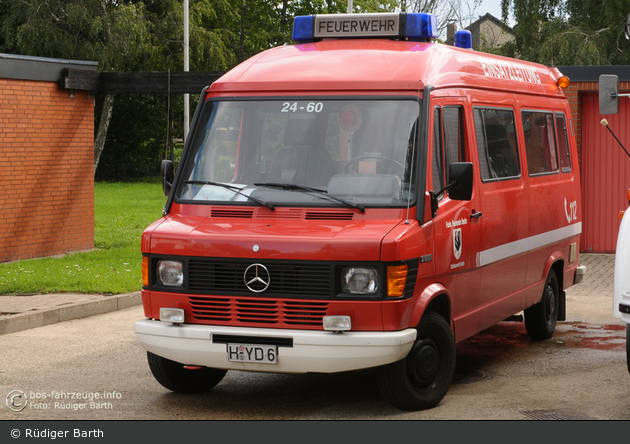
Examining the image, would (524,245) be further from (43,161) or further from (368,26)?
(43,161)

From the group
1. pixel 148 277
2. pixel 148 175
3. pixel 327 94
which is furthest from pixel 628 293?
pixel 148 175

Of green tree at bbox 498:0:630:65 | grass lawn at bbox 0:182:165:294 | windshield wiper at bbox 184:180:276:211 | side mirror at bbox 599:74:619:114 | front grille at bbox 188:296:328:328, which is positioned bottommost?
grass lawn at bbox 0:182:165:294

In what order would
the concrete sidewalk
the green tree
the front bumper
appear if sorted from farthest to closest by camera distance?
the green tree, the concrete sidewalk, the front bumper

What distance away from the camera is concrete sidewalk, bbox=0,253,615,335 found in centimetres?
987

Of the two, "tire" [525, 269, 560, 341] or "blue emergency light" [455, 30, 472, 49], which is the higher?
"blue emergency light" [455, 30, 472, 49]

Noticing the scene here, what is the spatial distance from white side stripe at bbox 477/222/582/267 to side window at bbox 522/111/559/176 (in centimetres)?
63

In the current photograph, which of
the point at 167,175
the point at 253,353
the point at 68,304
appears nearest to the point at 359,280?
the point at 253,353

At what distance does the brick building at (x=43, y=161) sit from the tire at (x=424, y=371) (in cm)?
943

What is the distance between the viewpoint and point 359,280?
6086 millimetres

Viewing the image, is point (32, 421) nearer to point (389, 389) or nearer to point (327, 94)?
point (389, 389)

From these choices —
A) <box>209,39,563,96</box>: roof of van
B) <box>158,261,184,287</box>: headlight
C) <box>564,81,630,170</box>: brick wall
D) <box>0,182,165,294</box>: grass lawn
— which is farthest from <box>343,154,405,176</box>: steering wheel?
<box>564,81,630,170</box>: brick wall

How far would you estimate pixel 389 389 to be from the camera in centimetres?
637

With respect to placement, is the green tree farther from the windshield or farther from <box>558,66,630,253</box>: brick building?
the windshield

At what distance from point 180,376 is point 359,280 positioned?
178 centimetres
